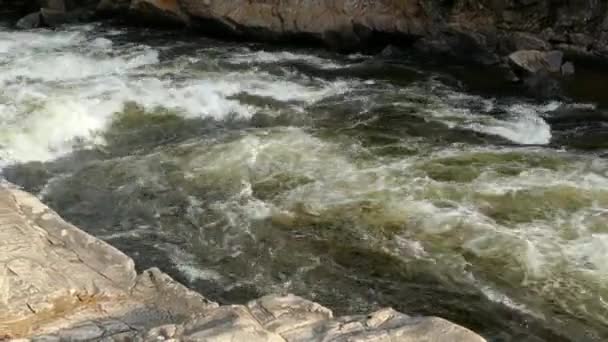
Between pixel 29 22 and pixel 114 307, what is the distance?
417 inches

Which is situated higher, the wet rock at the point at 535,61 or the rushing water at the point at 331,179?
the wet rock at the point at 535,61

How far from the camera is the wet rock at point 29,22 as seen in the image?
1364 cm

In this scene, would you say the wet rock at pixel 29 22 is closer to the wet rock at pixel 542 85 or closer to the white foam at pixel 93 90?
the white foam at pixel 93 90

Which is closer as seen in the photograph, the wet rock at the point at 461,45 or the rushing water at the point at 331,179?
the rushing water at the point at 331,179

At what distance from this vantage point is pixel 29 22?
13.7m

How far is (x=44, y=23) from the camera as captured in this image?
1384cm

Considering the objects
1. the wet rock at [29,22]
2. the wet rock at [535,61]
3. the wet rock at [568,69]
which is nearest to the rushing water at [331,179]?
the wet rock at [535,61]

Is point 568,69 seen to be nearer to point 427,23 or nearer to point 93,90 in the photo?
point 427,23

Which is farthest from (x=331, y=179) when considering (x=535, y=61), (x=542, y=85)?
(x=535, y=61)

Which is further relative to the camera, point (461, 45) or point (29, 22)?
point (29, 22)

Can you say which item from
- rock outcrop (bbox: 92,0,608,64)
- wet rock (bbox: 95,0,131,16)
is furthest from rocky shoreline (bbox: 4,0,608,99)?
wet rock (bbox: 95,0,131,16)

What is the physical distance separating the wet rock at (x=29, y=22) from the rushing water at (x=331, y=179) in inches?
99.7

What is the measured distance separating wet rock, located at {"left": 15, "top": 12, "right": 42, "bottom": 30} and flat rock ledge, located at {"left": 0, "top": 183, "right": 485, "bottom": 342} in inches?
353

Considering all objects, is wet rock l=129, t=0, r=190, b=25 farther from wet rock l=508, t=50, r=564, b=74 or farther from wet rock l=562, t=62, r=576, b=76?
wet rock l=562, t=62, r=576, b=76
